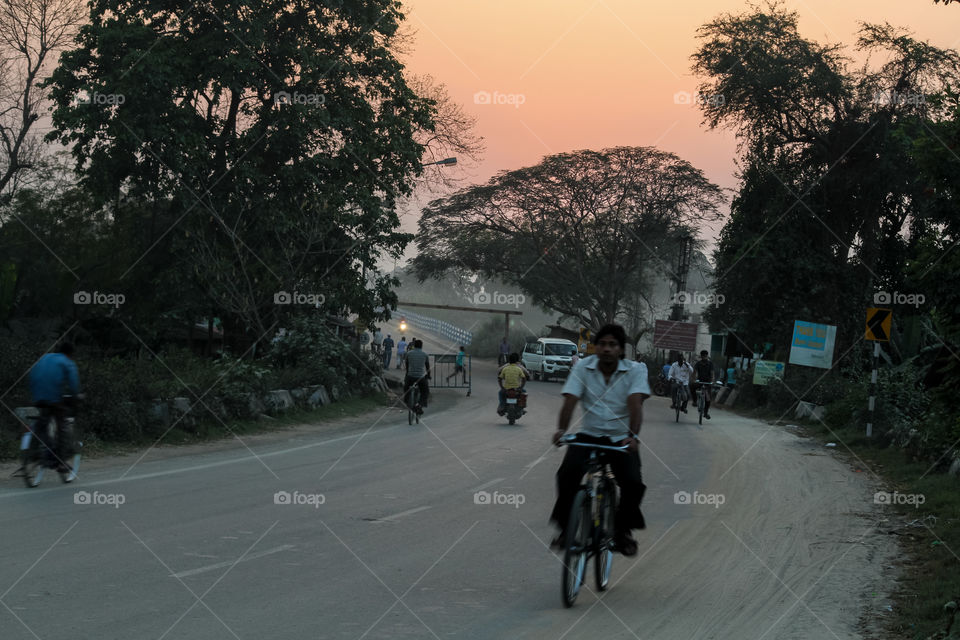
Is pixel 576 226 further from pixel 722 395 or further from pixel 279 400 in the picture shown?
pixel 279 400

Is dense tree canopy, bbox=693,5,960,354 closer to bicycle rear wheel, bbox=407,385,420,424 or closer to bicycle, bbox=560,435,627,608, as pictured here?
bicycle rear wheel, bbox=407,385,420,424

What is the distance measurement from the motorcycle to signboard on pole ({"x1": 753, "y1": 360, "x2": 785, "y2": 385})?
48.5ft

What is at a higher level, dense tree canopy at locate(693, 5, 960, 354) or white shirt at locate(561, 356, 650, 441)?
dense tree canopy at locate(693, 5, 960, 354)

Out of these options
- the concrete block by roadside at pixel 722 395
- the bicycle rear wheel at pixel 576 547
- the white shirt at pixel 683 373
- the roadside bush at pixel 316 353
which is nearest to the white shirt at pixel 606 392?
the bicycle rear wheel at pixel 576 547

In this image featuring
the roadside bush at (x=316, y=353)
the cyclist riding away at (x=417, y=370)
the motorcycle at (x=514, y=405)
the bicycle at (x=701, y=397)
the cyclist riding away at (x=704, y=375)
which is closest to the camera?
the cyclist riding away at (x=417, y=370)

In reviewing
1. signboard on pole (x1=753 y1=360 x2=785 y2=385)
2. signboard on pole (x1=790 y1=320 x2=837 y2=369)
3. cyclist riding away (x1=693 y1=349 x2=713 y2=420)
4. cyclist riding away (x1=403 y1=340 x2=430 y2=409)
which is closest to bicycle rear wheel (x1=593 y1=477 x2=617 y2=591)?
cyclist riding away (x1=403 y1=340 x2=430 y2=409)

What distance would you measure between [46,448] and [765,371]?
29.1m

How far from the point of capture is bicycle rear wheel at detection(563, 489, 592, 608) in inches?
258

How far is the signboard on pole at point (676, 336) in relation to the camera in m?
52.2

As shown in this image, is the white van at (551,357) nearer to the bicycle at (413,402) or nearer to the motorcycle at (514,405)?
the motorcycle at (514,405)

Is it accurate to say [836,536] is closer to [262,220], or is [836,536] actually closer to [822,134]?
[262,220]

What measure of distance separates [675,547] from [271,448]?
Result: 29.9 feet

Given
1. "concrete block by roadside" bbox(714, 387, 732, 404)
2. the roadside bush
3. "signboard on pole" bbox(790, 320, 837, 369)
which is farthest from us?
"concrete block by roadside" bbox(714, 387, 732, 404)

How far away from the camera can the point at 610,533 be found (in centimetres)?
717
